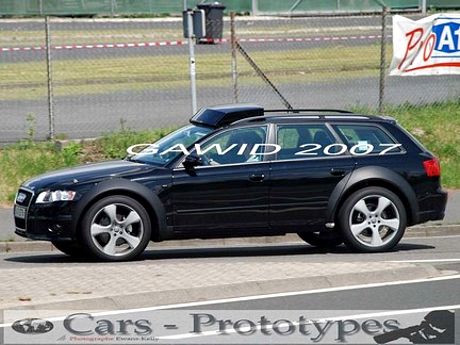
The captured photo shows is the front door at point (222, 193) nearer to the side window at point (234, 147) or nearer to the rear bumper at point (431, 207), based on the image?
the side window at point (234, 147)

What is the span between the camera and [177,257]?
46.0 feet

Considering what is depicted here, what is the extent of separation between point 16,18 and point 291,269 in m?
26.4

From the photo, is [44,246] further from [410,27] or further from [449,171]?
[410,27]

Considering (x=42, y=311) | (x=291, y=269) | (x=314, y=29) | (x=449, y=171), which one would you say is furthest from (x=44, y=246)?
(x=314, y=29)

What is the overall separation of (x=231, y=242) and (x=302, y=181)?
229 cm

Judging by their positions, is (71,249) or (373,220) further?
(71,249)

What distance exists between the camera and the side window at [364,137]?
1403cm

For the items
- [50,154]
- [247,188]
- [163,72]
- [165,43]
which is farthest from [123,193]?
[165,43]

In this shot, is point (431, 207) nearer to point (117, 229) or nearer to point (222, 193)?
point (222, 193)

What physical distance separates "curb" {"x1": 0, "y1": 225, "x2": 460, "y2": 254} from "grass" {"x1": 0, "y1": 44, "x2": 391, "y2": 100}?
9427 mm

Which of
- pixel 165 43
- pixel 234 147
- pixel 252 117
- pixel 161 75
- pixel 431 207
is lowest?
pixel 431 207

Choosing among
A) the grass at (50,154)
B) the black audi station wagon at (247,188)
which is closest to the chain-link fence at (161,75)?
the grass at (50,154)

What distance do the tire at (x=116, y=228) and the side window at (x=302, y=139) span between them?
5.63 ft

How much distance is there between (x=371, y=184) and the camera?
45.5ft
